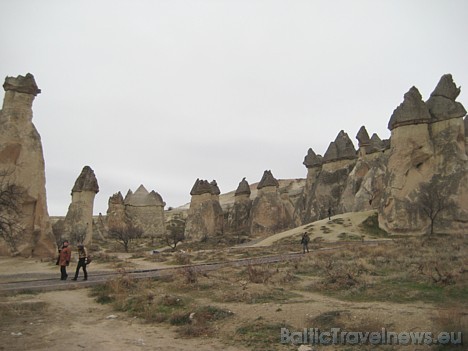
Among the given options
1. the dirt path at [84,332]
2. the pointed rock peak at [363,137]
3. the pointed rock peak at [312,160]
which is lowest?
the dirt path at [84,332]

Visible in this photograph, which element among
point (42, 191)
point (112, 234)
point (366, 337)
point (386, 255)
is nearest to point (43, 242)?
point (42, 191)

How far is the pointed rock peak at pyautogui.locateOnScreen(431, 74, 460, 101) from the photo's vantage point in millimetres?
26203

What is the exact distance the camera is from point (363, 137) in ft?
131

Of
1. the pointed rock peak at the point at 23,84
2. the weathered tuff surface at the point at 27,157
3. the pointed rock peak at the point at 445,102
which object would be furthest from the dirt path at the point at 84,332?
the pointed rock peak at the point at 445,102

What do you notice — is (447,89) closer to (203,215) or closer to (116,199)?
(203,215)

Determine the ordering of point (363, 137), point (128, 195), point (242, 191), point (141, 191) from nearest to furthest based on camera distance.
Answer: point (363, 137) < point (242, 191) < point (141, 191) < point (128, 195)

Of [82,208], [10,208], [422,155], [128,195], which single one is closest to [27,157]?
[10,208]

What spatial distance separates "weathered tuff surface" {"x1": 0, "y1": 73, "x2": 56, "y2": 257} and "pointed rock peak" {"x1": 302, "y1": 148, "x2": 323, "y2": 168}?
99.6ft

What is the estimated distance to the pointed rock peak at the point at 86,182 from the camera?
29.4 m

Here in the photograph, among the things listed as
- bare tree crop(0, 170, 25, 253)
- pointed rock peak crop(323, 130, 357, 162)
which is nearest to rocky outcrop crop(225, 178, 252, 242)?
pointed rock peak crop(323, 130, 357, 162)

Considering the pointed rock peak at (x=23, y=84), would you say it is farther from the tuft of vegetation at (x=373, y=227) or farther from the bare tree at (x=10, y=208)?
the tuft of vegetation at (x=373, y=227)

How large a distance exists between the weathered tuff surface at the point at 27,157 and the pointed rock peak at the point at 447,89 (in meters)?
24.8

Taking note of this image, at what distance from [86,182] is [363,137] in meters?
27.0

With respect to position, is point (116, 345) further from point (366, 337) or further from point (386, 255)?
point (386, 255)
